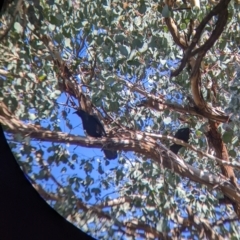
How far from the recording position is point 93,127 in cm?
135

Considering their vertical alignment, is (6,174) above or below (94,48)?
below

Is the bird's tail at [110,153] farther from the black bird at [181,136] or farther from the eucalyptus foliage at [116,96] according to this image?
the black bird at [181,136]

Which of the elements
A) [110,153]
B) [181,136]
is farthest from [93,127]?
[181,136]

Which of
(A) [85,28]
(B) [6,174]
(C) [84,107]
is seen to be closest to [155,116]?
(C) [84,107]

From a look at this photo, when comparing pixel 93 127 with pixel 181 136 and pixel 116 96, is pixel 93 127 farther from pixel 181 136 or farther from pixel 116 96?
pixel 181 136

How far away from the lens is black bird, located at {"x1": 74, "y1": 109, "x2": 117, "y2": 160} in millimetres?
1349

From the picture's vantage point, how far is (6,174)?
1478 millimetres

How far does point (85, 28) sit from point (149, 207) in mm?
490

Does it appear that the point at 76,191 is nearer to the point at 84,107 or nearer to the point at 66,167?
the point at 66,167

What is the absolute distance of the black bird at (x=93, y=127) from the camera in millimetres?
1349

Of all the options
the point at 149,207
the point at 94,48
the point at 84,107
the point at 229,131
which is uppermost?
the point at 94,48

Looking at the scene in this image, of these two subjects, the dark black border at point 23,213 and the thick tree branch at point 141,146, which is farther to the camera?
the dark black border at point 23,213

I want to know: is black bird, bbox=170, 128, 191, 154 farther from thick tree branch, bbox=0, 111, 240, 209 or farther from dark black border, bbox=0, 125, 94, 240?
dark black border, bbox=0, 125, 94, 240

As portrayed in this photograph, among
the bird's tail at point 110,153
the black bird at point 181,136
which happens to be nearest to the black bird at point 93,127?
the bird's tail at point 110,153
